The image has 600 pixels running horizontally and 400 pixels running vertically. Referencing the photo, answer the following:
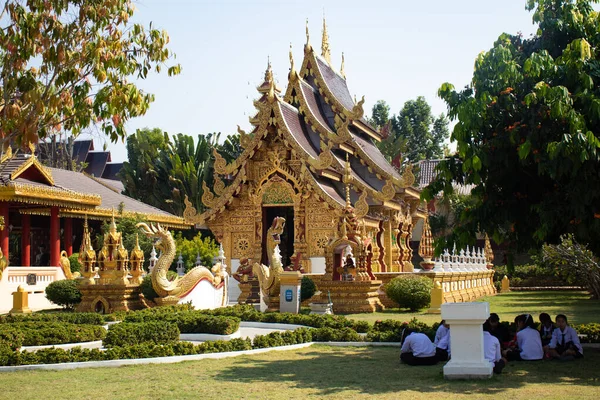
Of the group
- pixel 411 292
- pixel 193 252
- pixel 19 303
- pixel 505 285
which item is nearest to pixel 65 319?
pixel 19 303

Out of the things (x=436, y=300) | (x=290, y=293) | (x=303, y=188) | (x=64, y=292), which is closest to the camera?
(x=290, y=293)

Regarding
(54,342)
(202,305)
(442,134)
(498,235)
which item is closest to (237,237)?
(202,305)

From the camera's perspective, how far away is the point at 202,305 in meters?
21.3

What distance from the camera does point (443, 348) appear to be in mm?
11164

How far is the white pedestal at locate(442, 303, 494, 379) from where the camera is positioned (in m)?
9.57

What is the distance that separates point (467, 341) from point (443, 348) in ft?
5.27

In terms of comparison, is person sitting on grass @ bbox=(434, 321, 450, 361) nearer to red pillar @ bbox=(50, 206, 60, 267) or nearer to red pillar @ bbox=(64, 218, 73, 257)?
red pillar @ bbox=(50, 206, 60, 267)

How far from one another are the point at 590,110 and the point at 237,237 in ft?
60.9

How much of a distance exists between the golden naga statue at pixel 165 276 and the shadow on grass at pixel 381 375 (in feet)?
27.8

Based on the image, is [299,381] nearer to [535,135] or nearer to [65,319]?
[535,135]

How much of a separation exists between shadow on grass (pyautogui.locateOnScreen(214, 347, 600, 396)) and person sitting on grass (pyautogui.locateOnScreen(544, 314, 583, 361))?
0.15m

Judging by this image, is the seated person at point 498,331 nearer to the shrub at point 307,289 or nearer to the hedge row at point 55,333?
the hedge row at point 55,333

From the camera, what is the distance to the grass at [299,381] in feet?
28.6

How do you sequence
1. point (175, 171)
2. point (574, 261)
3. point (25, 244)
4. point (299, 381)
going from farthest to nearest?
1. point (175, 171)
2. point (25, 244)
3. point (574, 261)
4. point (299, 381)
